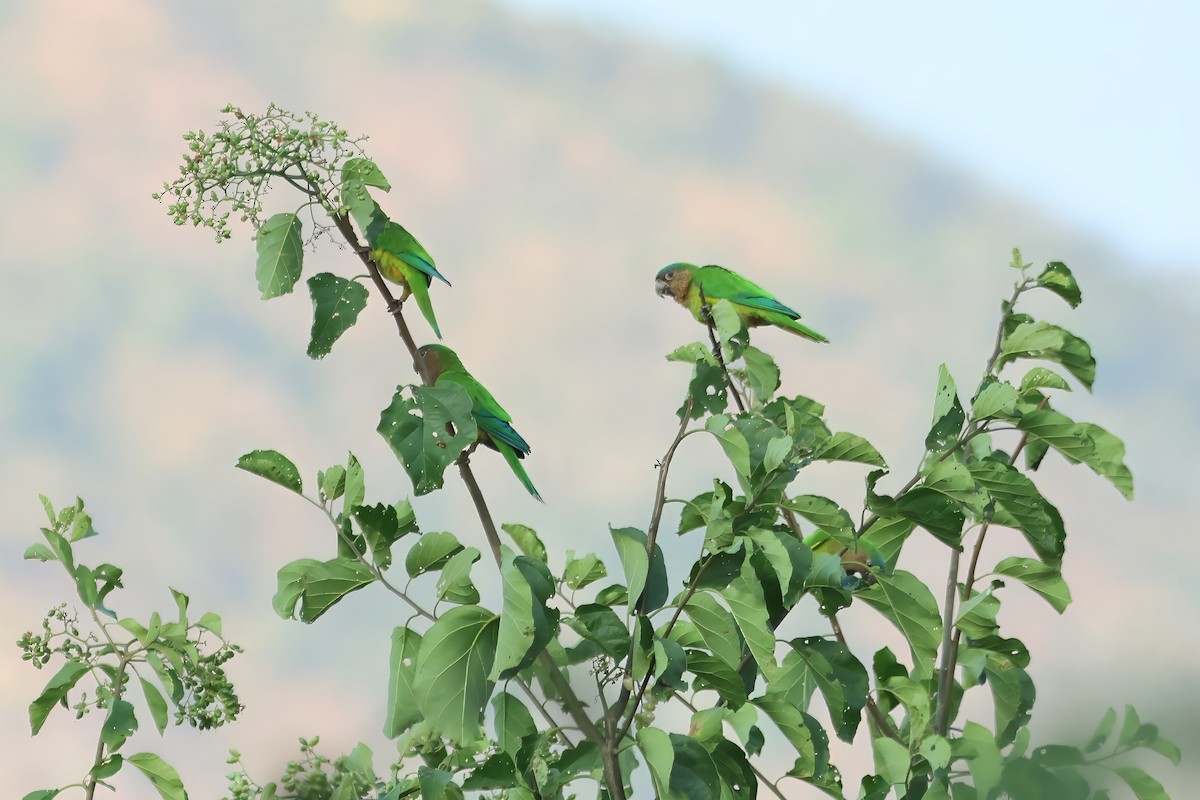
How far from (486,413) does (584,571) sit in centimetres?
63

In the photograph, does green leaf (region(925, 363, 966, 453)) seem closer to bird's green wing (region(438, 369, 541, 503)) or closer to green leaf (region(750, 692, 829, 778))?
green leaf (region(750, 692, 829, 778))

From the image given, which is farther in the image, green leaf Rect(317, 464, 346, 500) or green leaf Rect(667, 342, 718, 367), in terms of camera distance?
green leaf Rect(667, 342, 718, 367)

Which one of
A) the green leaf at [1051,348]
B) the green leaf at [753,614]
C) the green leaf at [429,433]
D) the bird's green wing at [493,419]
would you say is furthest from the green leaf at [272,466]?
the green leaf at [1051,348]

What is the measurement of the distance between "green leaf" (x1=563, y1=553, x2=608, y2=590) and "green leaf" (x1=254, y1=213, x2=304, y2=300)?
770 mm

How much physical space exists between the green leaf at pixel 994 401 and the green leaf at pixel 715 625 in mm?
659

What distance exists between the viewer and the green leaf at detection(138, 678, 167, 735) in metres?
2.44

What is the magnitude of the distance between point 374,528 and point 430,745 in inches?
22.1

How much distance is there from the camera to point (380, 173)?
7.18ft

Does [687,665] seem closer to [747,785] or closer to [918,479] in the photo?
[747,785]

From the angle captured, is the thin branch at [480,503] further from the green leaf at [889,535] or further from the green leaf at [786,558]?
the green leaf at [889,535]

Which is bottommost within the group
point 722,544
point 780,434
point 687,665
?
point 687,665

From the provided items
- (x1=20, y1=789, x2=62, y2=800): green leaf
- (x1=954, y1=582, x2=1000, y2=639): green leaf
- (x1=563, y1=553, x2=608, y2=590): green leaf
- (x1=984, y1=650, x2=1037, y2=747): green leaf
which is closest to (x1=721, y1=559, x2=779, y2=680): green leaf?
(x1=563, y1=553, x2=608, y2=590): green leaf

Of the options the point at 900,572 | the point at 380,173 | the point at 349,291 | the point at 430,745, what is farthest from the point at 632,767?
the point at 380,173

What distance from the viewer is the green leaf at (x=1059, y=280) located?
108 inches
